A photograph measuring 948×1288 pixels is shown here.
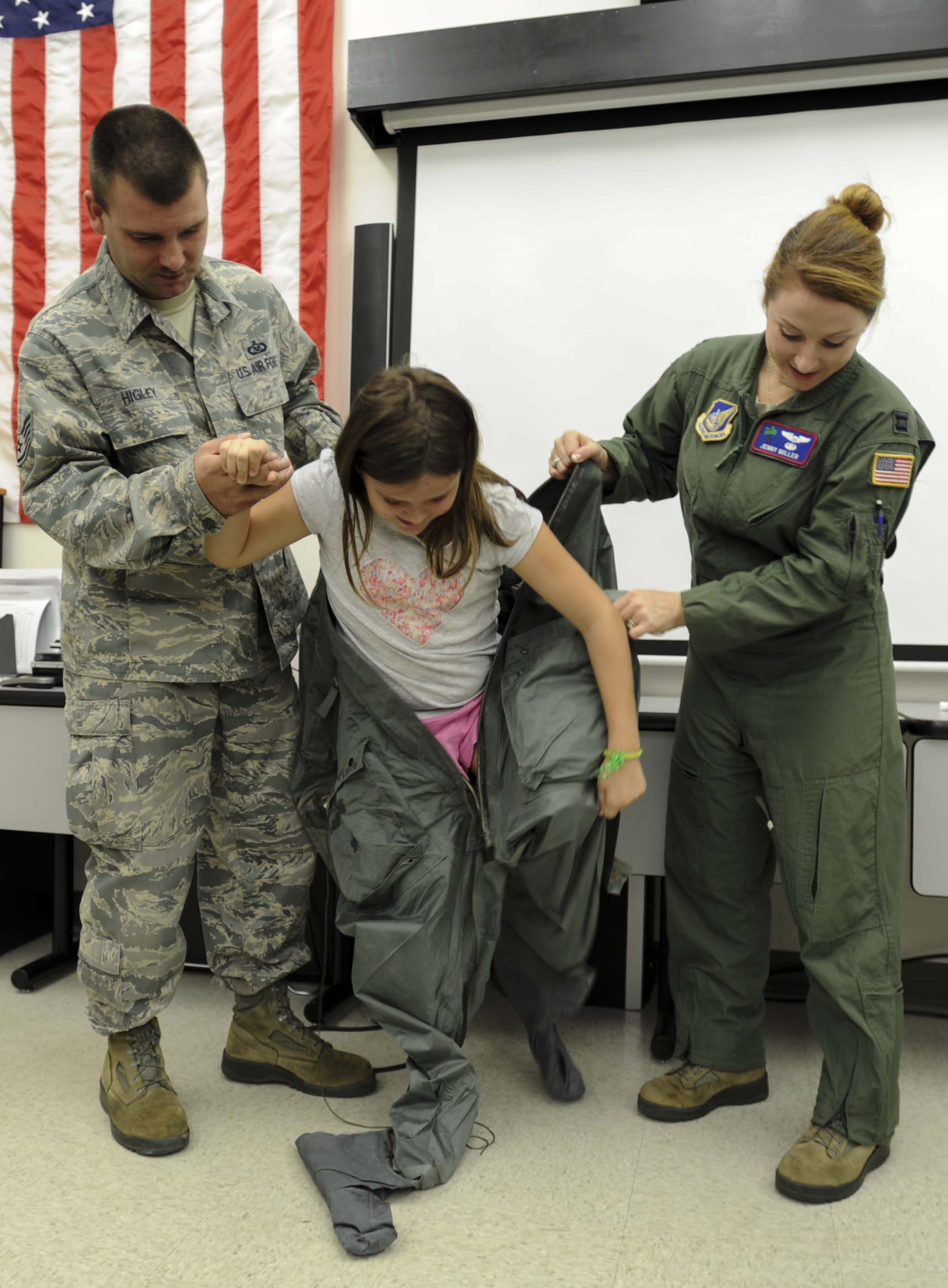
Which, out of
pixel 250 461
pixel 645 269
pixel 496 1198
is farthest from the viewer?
pixel 645 269

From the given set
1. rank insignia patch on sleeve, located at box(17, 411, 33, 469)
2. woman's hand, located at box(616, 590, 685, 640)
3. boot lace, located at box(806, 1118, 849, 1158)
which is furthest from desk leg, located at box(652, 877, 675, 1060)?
rank insignia patch on sleeve, located at box(17, 411, 33, 469)

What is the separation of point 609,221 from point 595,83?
0.29 meters

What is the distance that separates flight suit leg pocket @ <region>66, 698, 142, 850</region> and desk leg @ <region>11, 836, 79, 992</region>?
0.98 metres

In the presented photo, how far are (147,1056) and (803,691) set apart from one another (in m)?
1.20

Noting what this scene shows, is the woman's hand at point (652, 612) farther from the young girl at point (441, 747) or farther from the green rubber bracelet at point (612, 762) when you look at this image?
the green rubber bracelet at point (612, 762)

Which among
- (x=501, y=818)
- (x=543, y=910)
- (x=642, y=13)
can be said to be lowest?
(x=543, y=910)

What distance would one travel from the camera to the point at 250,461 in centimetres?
139

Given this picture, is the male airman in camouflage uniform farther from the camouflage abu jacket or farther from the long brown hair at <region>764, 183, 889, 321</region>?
the long brown hair at <region>764, 183, 889, 321</region>

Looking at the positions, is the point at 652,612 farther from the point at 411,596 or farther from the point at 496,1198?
the point at 496,1198

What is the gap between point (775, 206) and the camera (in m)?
2.43

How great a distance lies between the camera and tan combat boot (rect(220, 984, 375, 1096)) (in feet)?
6.07

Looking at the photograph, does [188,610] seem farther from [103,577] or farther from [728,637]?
[728,637]

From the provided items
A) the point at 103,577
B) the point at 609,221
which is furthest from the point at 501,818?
the point at 609,221

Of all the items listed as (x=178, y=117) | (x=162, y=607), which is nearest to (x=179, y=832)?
(x=162, y=607)
